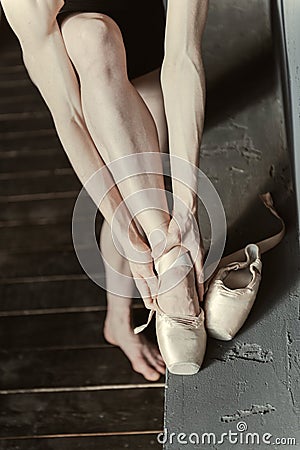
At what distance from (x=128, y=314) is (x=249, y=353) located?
35cm

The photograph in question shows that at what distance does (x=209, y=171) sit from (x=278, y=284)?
30 cm

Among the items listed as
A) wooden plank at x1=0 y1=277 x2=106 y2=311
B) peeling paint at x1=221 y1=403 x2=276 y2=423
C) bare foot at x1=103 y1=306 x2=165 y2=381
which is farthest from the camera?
wooden plank at x1=0 y1=277 x2=106 y2=311

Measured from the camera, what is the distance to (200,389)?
1.21m

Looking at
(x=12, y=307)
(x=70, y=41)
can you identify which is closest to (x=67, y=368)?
(x=12, y=307)

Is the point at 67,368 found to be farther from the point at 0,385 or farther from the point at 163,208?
the point at 163,208

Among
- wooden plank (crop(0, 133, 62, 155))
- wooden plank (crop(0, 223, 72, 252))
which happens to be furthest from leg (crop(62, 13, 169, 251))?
wooden plank (crop(0, 133, 62, 155))

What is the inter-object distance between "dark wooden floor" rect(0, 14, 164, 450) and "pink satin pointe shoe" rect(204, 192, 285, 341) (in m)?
0.29

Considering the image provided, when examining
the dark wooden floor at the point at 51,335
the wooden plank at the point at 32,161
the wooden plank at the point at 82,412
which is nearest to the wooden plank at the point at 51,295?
the dark wooden floor at the point at 51,335

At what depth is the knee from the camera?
124cm

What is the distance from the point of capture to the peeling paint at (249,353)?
1.23 meters

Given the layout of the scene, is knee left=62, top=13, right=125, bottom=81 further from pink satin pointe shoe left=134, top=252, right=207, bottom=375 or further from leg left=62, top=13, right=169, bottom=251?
pink satin pointe shoe left=134, top=252, right=207, bottom=375

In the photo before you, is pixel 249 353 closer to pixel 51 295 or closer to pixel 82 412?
pixel 82 412

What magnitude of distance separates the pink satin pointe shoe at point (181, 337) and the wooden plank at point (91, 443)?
253 mm

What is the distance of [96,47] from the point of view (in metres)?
1.24
